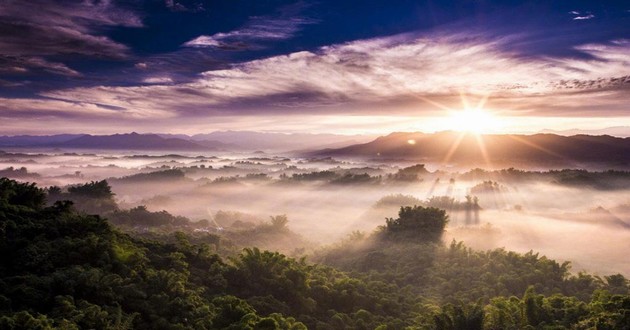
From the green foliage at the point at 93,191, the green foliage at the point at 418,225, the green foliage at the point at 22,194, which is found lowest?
the green foliage at the point at 418,225

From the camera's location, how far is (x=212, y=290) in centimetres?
1750

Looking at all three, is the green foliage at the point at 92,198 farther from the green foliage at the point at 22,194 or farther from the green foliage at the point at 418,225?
the green foliage at the point at 22,194

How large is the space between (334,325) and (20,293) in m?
11.2

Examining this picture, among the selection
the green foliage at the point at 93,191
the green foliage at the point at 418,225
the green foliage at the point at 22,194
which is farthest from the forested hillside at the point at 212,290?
the green foliage at the point at 93,191

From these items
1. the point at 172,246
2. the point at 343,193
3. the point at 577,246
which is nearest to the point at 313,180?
A: the point at 343,193

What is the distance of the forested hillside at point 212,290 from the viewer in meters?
11.4

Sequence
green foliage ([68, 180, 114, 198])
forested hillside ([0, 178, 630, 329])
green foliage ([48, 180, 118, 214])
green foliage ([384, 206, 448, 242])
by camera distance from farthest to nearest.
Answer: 1. green foliage ([68, 180, 114, 198])
2. green foliage ([48, 180, 118, 214])
3. green foliage ([384, 206, 448, 242])
4. forested hillside ([0, 178, 630, 329])

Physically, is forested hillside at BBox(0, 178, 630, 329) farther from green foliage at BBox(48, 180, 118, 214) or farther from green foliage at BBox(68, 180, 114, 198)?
green foliage at BBox(68, 180, 114, 198)

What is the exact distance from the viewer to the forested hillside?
→ 37.3 ft

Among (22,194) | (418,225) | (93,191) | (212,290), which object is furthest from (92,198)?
(212,290)

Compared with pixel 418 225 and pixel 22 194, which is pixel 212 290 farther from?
pixel 418 225

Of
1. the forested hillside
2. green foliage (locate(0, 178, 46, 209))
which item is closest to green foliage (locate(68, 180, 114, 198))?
the forested hillside

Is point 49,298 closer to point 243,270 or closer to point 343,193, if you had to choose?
point 243,270

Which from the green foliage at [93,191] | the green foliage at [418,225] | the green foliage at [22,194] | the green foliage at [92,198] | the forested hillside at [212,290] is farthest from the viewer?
the green foliage at [93,191]
